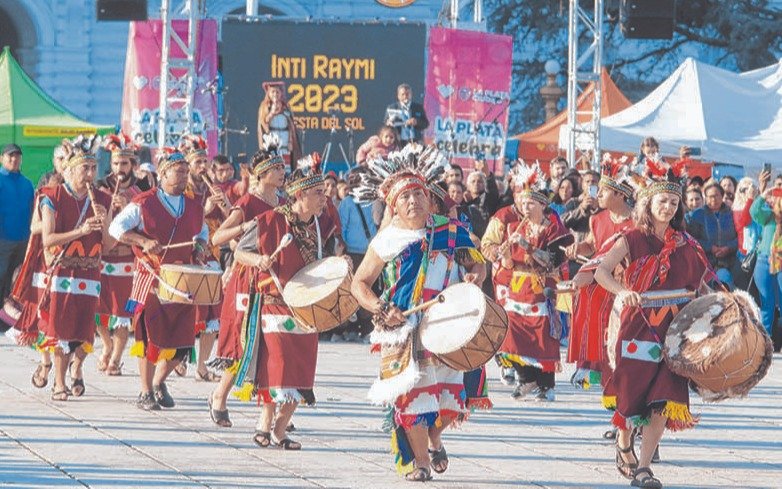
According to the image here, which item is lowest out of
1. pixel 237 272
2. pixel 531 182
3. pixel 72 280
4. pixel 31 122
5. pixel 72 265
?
pixel 72 280

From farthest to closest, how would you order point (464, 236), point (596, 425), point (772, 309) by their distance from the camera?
point (772, 309)
point (596, 425)
point (464, 236)

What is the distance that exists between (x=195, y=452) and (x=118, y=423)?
52.4 inches

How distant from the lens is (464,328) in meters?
8.88

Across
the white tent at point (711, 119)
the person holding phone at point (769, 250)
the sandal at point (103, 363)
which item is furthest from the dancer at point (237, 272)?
the white tent at point (711, 119)

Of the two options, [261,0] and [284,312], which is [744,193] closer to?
[284,312]

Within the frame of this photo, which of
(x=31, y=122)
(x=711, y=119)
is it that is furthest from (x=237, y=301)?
(x=711, y=119)

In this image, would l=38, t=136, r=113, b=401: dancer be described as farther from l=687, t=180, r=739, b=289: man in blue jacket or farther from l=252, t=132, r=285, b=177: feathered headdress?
l=687, t=180, r=739, b=289: man in blue jacket

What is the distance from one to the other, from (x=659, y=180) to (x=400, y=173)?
143 cm

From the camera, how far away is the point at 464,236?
31.0ft

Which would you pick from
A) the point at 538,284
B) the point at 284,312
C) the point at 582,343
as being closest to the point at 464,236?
the point at 284,312

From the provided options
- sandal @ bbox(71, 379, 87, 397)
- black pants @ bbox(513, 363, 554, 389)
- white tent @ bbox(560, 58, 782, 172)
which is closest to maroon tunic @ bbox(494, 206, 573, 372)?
black pants @ bbox(513, 363, 554, 389)

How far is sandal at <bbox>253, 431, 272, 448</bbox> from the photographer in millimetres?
10469

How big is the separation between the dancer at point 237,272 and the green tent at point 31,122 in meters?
11.8

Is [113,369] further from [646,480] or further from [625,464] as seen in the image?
[646,480]
